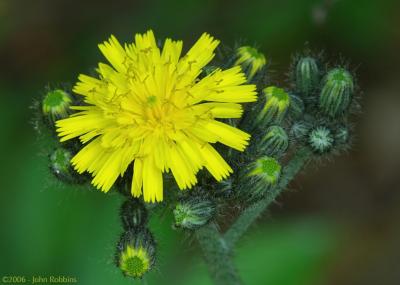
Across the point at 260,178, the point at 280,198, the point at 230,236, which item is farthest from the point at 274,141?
the point at 280,198

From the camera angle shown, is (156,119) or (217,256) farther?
(217,256)


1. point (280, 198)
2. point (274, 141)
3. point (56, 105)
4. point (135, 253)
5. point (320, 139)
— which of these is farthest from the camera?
point (280, 198)

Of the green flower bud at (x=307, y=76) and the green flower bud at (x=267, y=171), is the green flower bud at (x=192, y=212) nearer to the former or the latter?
the green flower bud at (x=267, y=171)

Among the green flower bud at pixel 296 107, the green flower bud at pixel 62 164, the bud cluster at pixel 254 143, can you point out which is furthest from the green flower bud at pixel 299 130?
the green flower bud at pixel 62 164

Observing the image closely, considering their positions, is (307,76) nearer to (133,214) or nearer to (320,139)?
(320,139)

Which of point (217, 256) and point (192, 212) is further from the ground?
point (217, 256)

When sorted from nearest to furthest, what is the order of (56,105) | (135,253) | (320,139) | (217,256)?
(135,253) < (56,105) < (320,139) < (217,256)
